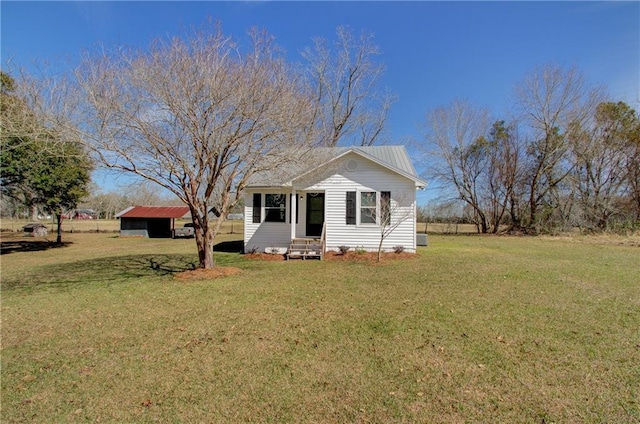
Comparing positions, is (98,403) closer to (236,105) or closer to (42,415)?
(42,415)

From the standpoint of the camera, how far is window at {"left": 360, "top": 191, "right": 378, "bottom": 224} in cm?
1347

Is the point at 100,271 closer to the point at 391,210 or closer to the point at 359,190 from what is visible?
the point at 359,190

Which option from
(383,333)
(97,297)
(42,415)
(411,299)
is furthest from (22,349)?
(411,299)

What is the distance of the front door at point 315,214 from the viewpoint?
14977 millimetres

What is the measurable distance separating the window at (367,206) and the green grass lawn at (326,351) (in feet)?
18.5

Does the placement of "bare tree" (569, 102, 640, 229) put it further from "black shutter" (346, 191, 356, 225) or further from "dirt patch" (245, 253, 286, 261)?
"dirt patch" (245, 253, 286, 261)

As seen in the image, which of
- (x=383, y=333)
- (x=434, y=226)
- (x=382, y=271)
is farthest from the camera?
(x=434, y=226)

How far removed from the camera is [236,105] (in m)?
7.64

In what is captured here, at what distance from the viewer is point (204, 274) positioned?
894 cm

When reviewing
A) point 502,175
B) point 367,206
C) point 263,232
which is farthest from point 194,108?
point 502,175

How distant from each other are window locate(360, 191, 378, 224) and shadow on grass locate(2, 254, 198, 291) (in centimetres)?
690

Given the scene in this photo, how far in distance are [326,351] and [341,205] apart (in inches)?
384

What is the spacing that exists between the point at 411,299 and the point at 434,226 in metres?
26.8

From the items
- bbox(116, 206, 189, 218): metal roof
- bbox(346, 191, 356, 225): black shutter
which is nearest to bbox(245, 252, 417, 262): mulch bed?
bbox(346, 191, 356, 225): black shutter
